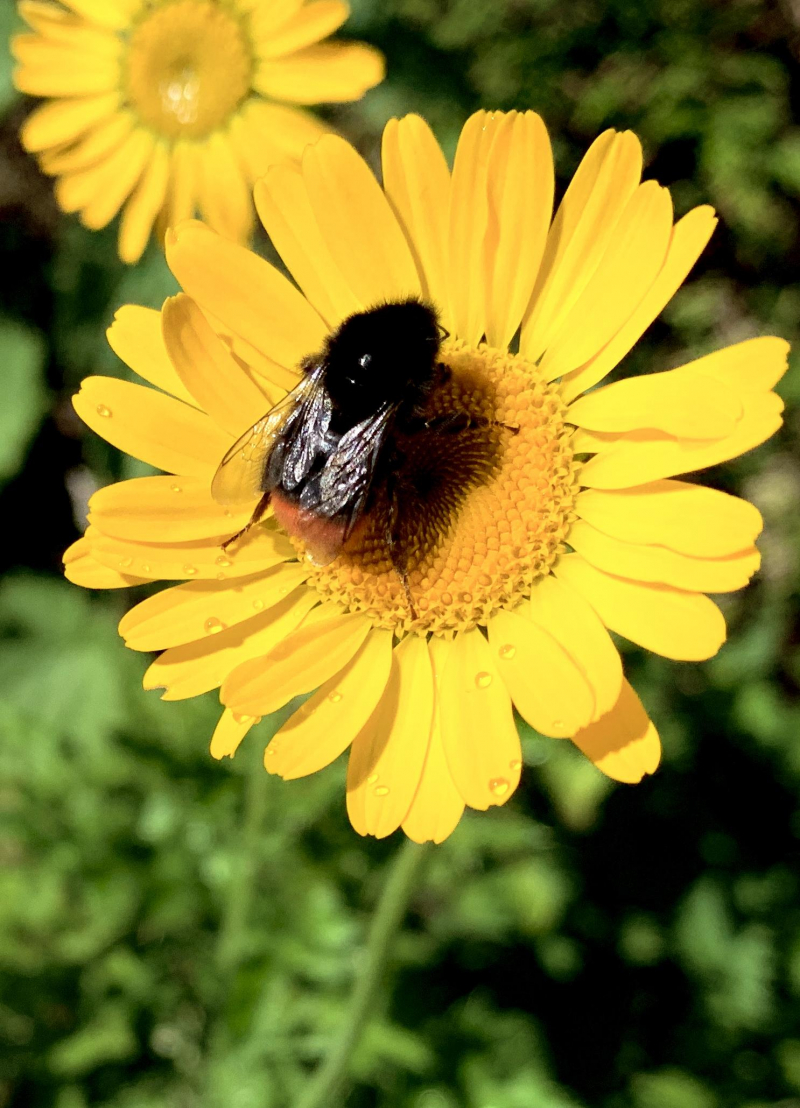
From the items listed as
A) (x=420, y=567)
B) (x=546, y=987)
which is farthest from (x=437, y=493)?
(x=546, y=987)

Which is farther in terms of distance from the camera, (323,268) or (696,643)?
(323,268)

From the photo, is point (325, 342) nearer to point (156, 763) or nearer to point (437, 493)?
point (437, 493)

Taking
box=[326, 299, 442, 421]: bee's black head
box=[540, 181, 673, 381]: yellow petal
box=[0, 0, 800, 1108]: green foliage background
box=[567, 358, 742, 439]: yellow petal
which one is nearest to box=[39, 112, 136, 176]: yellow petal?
box=[0, 0, 800, 1108]: green foliage background

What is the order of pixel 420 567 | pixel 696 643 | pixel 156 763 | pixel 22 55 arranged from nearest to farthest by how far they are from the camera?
pixel 696 643 < pixel 420 567 < pixel 22 55 < pixel 156 763

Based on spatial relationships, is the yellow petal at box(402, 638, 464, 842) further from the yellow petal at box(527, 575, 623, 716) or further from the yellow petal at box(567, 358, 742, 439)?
the yellow petal at box(567, 358, 742, 439)

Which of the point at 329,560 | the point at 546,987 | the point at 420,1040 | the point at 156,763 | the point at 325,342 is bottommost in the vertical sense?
the point at 546,987

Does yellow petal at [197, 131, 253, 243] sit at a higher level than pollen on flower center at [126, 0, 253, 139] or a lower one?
lower
